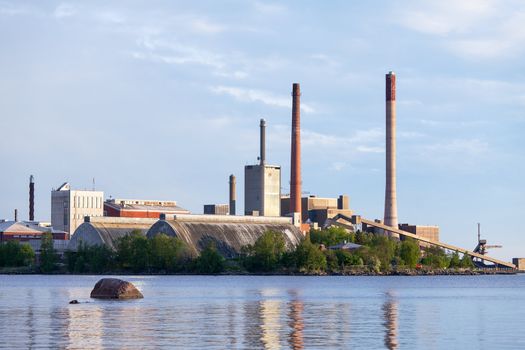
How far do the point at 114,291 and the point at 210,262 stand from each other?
102855 millimetres

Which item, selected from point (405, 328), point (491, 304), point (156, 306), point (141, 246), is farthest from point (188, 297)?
point (141, 246)

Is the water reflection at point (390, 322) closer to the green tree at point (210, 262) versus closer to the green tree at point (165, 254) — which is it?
the green tree at point (210, 262)

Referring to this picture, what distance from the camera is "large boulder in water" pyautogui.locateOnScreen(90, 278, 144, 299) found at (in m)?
82.4

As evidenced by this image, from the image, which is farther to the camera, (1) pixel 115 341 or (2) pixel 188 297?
(2) pixel 188 297

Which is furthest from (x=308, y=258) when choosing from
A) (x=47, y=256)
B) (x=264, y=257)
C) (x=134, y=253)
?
(x=47, y=256)

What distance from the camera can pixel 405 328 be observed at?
56.2m

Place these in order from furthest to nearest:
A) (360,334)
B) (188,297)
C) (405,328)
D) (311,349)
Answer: (188,297) < (405,328) < (360,334) < (311,349)

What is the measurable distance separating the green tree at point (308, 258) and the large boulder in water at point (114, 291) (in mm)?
106583

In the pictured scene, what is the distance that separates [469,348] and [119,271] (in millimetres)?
141884

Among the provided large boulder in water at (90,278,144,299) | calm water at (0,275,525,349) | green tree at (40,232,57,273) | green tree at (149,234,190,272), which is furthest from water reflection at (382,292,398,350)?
green tree at (40,232,57,273)

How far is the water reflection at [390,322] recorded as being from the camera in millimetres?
48156

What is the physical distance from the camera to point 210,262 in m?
185

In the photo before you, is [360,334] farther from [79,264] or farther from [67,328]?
[79,264]

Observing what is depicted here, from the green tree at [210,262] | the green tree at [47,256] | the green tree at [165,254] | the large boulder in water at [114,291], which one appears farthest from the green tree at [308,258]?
the large boulder in water at [114,291]
